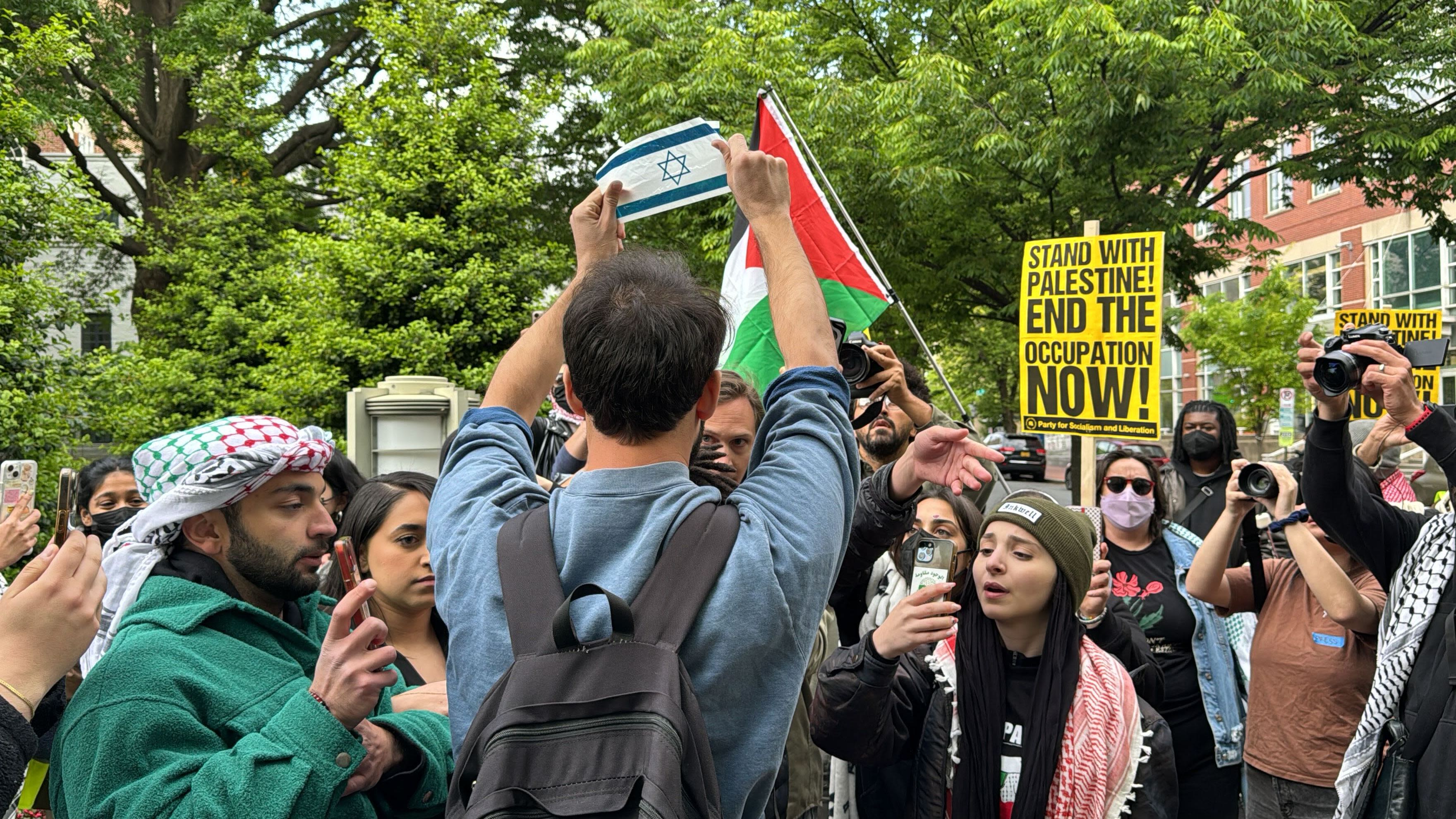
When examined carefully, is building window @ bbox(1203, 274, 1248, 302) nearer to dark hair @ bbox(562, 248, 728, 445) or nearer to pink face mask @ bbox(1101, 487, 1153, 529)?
pink face mask @ bbox(1101, 487, 1153, 529)

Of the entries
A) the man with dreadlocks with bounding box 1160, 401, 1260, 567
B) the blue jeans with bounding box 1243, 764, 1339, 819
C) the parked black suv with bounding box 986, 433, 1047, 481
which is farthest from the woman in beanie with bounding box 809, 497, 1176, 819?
the parked black suv with bounding box 986, 433, 1047, 481

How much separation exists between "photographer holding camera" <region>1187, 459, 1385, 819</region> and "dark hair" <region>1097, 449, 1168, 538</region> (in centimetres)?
51

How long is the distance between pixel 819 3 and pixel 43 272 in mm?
10541

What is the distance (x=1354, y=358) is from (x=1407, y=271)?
3519 cm

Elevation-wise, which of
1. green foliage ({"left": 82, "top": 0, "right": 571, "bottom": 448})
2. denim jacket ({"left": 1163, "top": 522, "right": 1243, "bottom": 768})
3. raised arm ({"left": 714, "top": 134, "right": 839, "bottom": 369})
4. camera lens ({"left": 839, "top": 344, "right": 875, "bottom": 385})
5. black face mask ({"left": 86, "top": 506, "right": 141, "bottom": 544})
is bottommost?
denim jacket ({"left": 1163, "top": 522, "right": 1243, "bottom": 768})

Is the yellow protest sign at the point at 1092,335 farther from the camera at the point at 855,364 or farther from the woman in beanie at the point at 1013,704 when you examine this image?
the camera at the point at 855,364

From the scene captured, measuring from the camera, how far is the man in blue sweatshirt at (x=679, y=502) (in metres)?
1.62

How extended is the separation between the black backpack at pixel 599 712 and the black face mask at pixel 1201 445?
5287mm

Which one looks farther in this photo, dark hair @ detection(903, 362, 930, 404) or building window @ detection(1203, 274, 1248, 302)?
building window @ detection(1203, 274, 1248, 302)

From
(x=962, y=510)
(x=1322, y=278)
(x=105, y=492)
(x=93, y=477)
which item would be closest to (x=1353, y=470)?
(x=962, y=510)

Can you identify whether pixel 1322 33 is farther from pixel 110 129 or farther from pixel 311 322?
pixel 110 129

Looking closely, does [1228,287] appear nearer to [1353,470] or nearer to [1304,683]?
[1304,683]

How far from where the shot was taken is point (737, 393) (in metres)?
3.13

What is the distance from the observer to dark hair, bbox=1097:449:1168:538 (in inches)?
193
